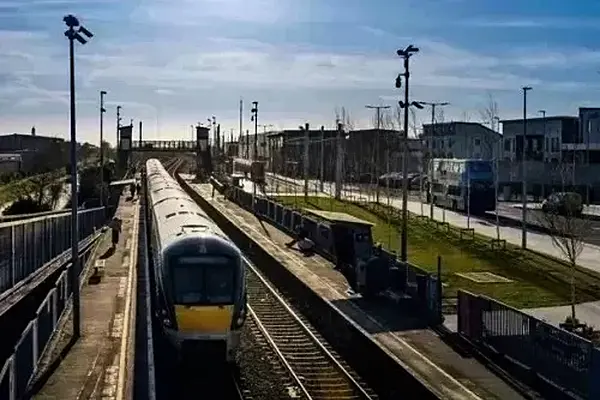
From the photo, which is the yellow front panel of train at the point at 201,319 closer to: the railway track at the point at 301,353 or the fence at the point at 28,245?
the railway track at the point at 301,353

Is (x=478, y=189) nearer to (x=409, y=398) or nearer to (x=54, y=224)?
(x=54, y=224)

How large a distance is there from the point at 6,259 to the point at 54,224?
426 inches

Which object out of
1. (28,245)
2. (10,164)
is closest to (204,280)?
(28,245)

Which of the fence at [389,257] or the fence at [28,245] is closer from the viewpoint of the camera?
the fence at [28,245]

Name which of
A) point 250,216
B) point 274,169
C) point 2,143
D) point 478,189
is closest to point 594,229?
point 478,189

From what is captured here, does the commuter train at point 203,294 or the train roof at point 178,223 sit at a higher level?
the train roof at point 178,223

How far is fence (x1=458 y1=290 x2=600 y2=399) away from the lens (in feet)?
56.4

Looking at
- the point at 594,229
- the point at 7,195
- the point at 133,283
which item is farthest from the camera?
the point at 7,195

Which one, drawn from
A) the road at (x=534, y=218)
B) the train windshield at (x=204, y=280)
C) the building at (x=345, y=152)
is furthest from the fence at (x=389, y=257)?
the building at (x=345, y=152)

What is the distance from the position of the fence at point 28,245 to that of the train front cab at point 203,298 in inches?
176

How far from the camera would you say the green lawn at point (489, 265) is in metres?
31.8

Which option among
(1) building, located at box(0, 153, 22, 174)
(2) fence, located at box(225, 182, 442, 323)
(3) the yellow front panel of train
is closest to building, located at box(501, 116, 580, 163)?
(2) fence, located at box(225, 182, 442, 323)

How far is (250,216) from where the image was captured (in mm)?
68312

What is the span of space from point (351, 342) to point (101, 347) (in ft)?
21.3
